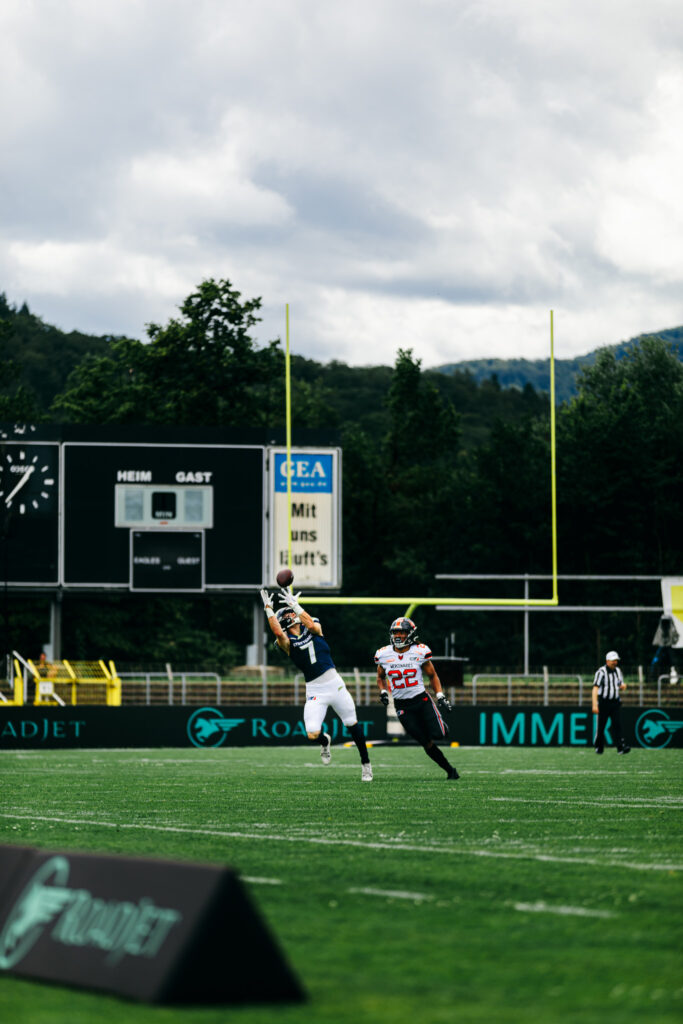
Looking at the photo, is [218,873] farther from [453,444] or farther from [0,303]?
[0,303]

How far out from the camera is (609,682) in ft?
83.3

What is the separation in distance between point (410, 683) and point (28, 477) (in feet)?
79.0

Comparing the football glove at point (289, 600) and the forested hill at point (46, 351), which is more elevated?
the forested hill at point (46, 351)

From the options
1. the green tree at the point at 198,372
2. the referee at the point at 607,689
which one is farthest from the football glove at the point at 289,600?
the green tree at the point at 198,372

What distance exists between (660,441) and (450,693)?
36560 mm

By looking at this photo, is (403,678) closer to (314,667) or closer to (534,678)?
(314,667)

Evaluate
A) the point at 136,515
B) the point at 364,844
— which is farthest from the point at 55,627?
the point at 364,844

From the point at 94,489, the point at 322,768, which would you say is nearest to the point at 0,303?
the point at 94,489

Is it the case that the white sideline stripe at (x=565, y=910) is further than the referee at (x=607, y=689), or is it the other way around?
the referee at (x=607, y=689)

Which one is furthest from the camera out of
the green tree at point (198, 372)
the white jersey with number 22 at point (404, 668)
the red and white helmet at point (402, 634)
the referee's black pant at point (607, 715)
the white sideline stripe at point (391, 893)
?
the green tree at point (198, 372)

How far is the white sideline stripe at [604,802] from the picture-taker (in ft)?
45.3

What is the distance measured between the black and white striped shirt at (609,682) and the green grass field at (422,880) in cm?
659

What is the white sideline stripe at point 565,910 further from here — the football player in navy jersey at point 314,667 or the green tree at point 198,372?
the green tree at point 198,372

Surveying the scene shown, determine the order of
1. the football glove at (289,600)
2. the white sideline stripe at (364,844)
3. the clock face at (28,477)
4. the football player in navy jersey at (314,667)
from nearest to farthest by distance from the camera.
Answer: the white sideline stripe at (364,844) → the football glove at (289,600) → the football player in navy jersey at (314,667) → the clock face at (28,477)
